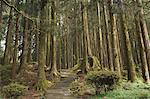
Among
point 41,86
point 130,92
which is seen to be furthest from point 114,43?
point 41,86

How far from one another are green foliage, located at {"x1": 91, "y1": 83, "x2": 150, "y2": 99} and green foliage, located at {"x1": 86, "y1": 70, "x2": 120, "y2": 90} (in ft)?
1.50

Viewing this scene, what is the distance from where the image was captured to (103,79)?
12.2 m

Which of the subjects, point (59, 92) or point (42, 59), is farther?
point (42, 59)

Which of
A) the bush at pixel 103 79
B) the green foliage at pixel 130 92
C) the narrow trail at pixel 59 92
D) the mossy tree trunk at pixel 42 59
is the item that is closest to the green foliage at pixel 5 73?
the narrow trail at pixel 59 92

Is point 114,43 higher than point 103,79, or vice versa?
point 114,43

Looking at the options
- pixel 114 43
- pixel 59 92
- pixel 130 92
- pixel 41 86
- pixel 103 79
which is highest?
pixel 114 43

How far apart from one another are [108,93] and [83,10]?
10.2 metres

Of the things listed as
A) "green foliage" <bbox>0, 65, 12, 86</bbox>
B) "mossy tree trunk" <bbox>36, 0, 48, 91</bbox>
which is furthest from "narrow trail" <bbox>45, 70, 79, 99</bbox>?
"green foliage" <bbox>0, 65, 12, 86</bbox>

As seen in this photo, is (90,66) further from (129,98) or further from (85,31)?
(129,98)

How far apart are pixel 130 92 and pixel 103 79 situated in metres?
1.53

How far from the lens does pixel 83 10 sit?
21141 mm

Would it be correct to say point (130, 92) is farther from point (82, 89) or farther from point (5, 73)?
point (5, 73)

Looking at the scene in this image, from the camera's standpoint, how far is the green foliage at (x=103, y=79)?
39.9 feet

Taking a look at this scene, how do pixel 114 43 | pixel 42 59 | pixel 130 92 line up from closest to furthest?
pixel 130 92
pixel 42 59
pixel 114 43
